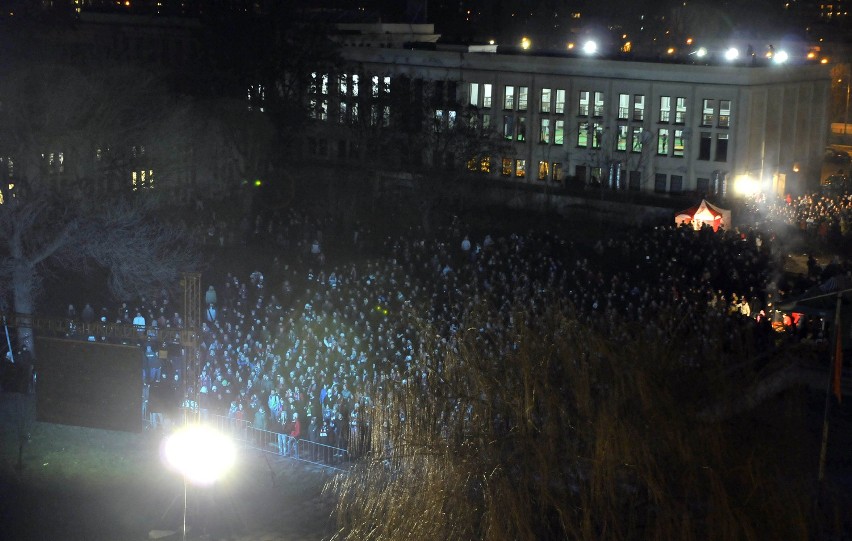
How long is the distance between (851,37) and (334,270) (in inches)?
2874

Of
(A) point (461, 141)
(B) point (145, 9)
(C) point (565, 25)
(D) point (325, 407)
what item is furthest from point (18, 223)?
(C) point (565, 25)

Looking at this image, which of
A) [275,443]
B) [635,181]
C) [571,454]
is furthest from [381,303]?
[635,181]

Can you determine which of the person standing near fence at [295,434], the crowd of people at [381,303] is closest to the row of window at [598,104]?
the crowd of people at [381,303]

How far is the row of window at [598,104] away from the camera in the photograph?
43.8m

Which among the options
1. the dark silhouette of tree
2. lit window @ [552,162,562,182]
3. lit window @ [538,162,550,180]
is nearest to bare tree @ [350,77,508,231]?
lit window @ [538,162,550,180]

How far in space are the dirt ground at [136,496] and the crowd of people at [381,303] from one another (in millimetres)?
1004

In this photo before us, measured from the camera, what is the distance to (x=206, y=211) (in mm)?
38125

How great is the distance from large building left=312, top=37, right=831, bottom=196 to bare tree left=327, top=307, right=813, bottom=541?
31.6 m

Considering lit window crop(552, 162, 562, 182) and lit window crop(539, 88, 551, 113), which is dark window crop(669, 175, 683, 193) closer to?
lit window crop(552, 162, 562, 182)

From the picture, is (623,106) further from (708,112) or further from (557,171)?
(557,171)

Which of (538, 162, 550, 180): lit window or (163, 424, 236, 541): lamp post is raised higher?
(538, 162, 550, 180): lit window

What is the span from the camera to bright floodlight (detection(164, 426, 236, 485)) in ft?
55.9

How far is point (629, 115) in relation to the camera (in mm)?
45844

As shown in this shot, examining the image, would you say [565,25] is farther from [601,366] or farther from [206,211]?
[601,366]
